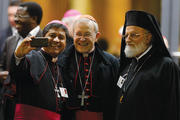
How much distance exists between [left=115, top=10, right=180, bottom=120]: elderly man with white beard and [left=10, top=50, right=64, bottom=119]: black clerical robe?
869 mm

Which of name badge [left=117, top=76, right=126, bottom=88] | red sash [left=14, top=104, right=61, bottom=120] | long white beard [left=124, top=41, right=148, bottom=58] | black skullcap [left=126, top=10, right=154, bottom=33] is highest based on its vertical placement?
black skullcap [left=126, top=10, right=154, bottom=33]

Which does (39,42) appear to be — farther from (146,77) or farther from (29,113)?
(146,77)

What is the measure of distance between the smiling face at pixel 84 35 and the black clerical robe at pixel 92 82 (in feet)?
0.71

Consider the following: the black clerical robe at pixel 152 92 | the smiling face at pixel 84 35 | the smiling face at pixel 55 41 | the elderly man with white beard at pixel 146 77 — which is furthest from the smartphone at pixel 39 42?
the black clerical robe at pixel 152 92

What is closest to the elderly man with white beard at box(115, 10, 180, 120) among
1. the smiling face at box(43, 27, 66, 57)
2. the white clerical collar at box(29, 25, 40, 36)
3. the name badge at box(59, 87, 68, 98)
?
the name badge at box(59, 87, 68, 98)

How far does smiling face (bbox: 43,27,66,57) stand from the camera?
12.8 ft

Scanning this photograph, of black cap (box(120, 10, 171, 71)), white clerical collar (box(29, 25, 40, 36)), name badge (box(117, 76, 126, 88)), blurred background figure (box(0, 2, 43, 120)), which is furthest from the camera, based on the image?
white clerical collar (box(29, 25, 40, 36))

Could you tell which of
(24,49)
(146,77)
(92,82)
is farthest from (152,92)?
(24,49)

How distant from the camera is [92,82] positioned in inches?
170

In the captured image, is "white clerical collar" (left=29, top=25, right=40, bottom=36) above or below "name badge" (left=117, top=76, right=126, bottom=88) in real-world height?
above

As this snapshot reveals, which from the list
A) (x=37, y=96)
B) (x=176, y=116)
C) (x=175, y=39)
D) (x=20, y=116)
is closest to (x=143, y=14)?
(x=176, y=116)

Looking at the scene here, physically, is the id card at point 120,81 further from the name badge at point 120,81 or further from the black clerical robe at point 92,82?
the black clerical robe at point 92,82

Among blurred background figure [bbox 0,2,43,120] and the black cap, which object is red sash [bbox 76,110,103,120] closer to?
blurred background figure [bbox 0,2,43,120]

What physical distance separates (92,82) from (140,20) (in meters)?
1.03
